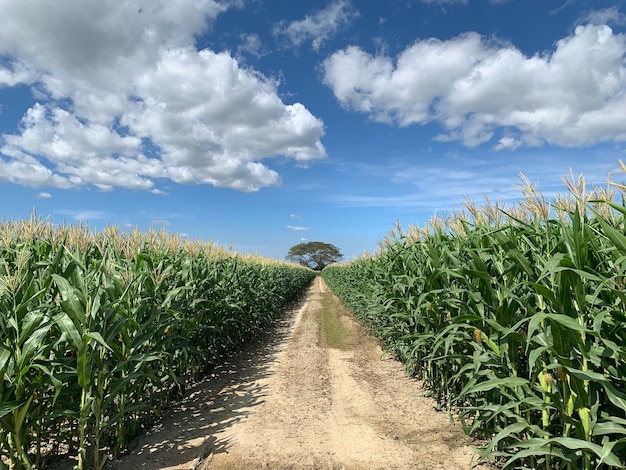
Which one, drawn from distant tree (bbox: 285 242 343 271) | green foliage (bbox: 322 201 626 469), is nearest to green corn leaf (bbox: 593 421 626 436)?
green foliage (bbox: 322 201 626 469)

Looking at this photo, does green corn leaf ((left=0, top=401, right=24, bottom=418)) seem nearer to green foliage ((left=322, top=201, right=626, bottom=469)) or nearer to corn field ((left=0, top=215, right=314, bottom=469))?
corn field ((left=0, top=215, right=314, bottom=469))

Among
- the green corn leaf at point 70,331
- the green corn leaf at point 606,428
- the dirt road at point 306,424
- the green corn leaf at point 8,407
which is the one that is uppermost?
the green corn leaf at point 70,331

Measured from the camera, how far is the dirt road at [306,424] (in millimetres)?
3777

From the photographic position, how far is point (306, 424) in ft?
15.3

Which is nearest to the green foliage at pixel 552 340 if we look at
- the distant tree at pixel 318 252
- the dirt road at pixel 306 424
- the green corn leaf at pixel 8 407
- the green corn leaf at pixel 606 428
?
the green corn leaf at pixel 606 428

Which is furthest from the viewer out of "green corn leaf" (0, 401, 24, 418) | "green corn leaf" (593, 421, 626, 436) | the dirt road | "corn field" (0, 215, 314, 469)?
the dirt road

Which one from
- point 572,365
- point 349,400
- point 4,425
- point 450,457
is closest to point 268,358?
point 349,400

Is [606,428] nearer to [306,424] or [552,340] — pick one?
[552,340]

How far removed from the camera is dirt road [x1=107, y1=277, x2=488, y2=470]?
3.78m

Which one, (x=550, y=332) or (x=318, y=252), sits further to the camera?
(x=318, y=252)

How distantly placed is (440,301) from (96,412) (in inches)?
158

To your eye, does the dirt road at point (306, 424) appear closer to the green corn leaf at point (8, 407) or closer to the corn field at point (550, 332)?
the corn field at point (550, 332)

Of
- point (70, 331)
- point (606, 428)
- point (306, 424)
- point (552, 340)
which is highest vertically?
point (70, 331)

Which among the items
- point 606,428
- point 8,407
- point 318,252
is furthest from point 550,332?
point 318,252
